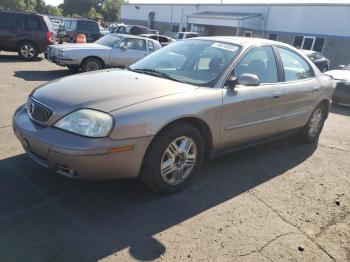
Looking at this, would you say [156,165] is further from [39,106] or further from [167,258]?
[39,106]

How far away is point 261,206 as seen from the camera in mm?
3811

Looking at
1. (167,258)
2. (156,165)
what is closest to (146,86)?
(156,165)

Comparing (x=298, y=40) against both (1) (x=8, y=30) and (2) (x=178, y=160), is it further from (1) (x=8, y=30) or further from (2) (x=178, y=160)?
(2) (x=178, y=160)

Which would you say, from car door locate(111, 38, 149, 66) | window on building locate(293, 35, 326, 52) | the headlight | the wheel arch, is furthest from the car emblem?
window on building locate(293, 35, 326, 52)

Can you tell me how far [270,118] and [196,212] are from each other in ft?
5.93

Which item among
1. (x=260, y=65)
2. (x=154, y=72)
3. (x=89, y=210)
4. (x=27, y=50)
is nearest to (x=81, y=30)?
(x=27, y=50)

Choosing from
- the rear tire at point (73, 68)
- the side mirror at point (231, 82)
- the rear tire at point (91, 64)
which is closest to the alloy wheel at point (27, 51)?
the rear tire at point (73, 68)

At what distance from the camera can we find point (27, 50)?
539 inches

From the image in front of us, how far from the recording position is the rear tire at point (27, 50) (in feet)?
44.3

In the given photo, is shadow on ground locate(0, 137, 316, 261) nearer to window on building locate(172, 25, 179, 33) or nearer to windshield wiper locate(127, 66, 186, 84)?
windshield wiper locate(127, 66, 186, 84)

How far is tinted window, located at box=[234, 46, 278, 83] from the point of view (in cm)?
428

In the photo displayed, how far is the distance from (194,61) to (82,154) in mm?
1964

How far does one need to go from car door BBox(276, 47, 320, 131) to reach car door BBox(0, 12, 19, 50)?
11.2m

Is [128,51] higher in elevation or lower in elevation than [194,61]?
lower
